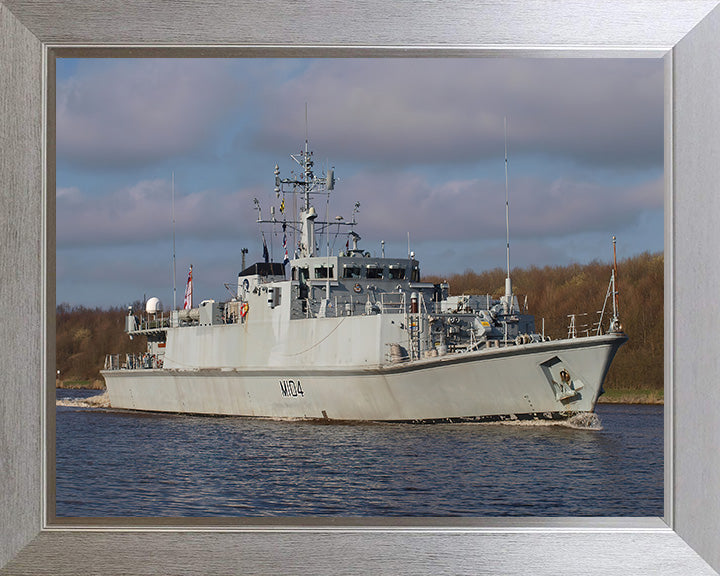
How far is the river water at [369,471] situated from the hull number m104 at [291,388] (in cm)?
93

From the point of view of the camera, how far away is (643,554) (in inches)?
196

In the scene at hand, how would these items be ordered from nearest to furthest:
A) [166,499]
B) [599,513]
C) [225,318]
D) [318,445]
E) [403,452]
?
1. [599,513]
2. [166,499]
3. [403,452]
4. [318,445]
5. [225,318]

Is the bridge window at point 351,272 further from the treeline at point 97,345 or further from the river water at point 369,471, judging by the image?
the treeline at point 97,345

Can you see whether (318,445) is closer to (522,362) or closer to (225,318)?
(522,362)

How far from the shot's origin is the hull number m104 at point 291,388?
60.2ft

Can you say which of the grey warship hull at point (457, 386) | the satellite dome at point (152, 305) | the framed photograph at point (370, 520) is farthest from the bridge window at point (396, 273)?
the framed photograph at point (370, 520)

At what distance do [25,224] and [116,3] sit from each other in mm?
1313

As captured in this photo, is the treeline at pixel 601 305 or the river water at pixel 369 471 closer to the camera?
the river water at pixel 369 471

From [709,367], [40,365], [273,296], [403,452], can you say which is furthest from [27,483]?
[273,296]

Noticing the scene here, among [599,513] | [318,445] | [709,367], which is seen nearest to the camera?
[709,367]

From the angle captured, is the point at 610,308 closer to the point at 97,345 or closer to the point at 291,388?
the point at 291,388

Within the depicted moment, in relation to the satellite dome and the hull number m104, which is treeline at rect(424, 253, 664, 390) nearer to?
the hull number m104

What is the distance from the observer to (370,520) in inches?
196

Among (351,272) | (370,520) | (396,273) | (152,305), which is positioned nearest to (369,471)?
(370,520)
